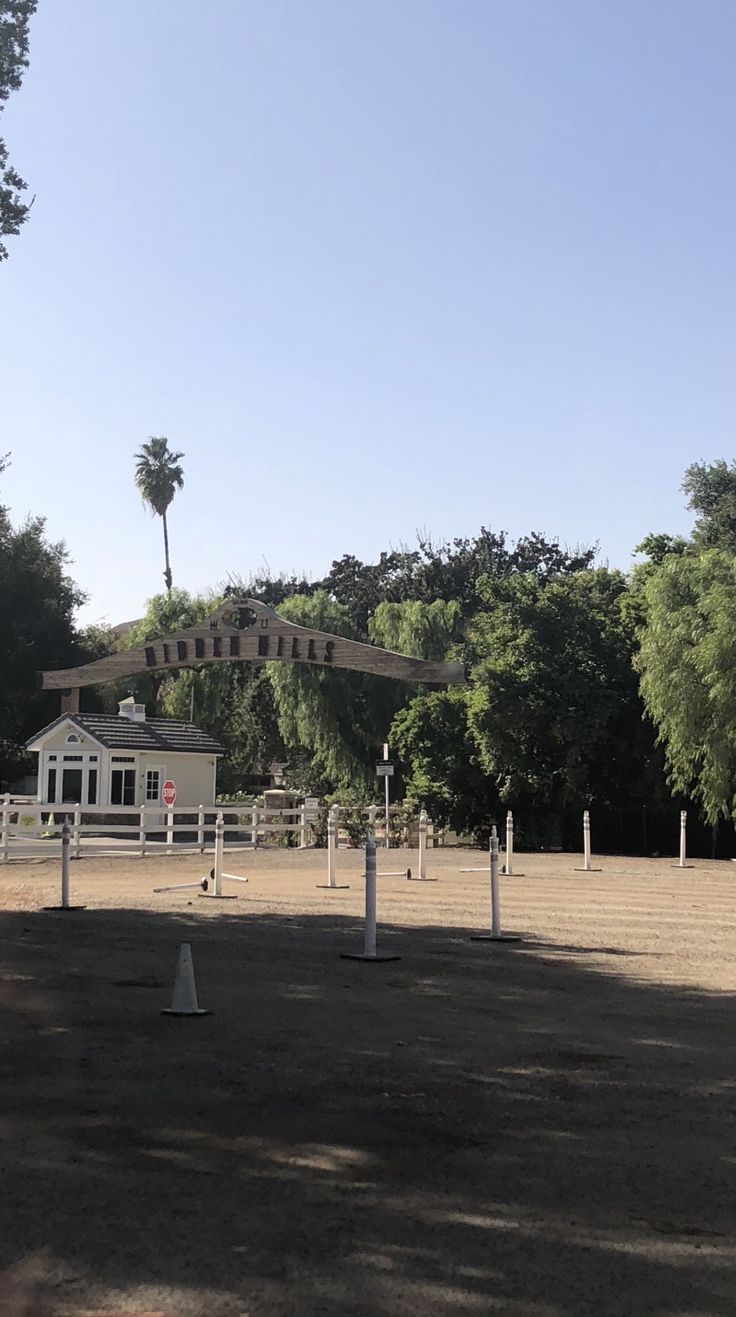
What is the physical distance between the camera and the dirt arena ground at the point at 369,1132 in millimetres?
4727

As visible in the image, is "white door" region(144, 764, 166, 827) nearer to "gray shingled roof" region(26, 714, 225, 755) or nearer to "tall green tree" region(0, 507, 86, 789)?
"gray shingled roof" region(26, 714, 225, 755)

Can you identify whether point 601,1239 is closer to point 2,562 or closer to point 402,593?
point 2,562

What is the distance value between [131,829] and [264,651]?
7398 mm

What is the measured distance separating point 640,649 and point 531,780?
5062mm

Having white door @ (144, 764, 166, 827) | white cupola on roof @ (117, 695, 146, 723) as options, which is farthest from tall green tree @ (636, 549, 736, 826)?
white cupola on roof @ (117, 695, 146, 723)

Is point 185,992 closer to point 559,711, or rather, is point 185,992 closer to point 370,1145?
point 370,1145

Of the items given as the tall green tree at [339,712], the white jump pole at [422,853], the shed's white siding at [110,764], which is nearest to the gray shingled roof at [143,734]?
the shed's white siding at [110,764]

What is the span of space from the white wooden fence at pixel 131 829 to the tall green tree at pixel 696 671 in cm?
995

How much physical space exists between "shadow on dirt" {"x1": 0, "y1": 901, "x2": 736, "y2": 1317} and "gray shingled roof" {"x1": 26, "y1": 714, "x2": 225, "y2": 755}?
3342cm

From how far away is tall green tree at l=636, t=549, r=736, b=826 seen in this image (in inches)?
1342

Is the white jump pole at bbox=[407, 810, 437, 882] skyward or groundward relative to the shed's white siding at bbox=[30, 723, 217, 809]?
groundward

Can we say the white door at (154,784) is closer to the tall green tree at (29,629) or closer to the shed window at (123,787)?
the shed window at (123,787)

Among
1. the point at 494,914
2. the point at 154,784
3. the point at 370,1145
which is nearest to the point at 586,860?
the point at 494,914

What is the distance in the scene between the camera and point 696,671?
35.2 meters
